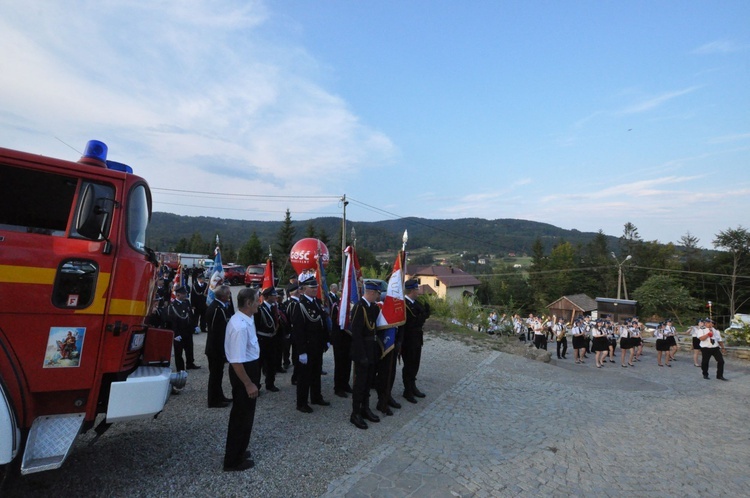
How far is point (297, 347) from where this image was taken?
6.33 m

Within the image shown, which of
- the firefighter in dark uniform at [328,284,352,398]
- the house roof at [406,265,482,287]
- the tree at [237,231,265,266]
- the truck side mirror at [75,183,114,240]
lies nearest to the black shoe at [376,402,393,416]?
the firefighter in dark uniform at [328,284,352,398]

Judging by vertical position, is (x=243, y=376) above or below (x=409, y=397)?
above

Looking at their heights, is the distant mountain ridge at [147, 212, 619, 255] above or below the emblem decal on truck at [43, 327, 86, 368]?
above

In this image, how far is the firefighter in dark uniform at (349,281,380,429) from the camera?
19.4ft

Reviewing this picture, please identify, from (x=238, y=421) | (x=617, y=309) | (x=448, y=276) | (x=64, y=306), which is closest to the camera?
(x=64, y=306)

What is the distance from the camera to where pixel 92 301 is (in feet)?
11.3

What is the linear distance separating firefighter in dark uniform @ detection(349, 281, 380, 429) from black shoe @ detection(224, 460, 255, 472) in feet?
6.23

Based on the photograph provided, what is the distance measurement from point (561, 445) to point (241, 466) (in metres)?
4.45

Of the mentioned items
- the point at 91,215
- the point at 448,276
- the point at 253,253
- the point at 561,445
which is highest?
the point at 253,253

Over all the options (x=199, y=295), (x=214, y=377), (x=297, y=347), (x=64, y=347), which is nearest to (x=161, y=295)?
(x=199, y=295)

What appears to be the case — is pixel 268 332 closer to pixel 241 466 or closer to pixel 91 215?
pixel 241 466

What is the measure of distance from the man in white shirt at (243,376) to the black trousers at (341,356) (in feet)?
10.4

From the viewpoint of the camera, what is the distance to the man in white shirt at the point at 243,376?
417cm

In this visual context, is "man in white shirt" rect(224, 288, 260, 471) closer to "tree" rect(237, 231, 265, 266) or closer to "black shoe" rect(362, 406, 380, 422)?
"black shoe" rect(362, 406, 380, 422)
